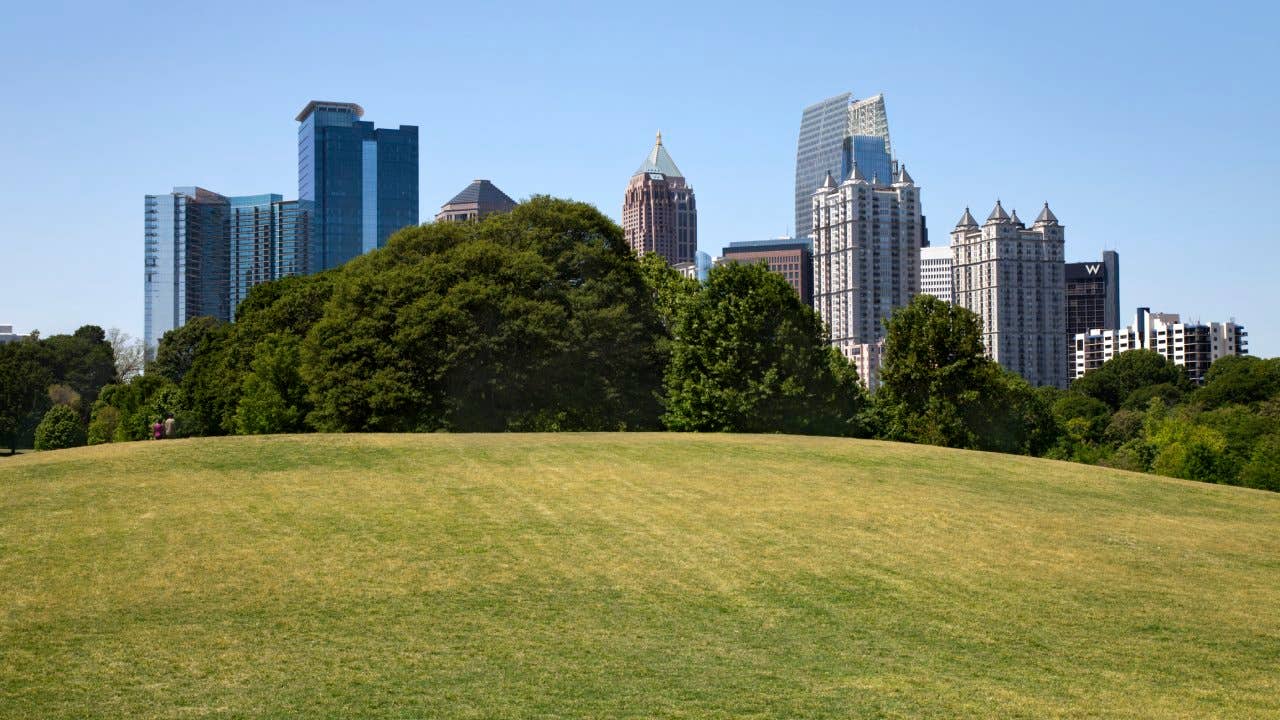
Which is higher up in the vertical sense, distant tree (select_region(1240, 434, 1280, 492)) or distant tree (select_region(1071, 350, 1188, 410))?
distant tree (select_region(1071, 350, 1188, 410))

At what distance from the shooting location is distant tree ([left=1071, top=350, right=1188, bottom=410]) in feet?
573

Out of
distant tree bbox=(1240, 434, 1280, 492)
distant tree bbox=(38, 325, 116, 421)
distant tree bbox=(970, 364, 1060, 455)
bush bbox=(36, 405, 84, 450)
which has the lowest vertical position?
distant tree bbox=(1240, 434, 1280, 492)

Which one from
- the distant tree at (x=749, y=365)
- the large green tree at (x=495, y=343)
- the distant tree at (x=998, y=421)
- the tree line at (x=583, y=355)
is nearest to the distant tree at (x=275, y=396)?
the tree line at (x=583, y=355)

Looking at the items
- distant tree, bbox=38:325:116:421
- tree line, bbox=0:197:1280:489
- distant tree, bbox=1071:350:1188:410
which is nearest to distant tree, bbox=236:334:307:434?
tree line, bbox=0:197:1280:489

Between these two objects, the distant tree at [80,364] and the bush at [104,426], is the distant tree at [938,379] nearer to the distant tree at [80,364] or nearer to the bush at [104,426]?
the bush at [104,426]

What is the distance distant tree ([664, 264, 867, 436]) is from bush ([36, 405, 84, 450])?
241ft

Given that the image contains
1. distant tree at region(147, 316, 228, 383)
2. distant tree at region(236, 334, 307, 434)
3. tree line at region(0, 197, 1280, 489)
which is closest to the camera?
tree line at region(0, 197, 1280, 489)

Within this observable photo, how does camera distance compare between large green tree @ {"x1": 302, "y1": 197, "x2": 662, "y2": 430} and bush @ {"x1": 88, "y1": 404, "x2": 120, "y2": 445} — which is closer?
large green tree @ {"x1": 302, "y1": 197, "x2": 662, "y2": 430}

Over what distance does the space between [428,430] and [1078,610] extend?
46245 mm

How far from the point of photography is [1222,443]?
10269 cm

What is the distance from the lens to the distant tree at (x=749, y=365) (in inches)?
2581

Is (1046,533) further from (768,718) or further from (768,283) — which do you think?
(768,283)

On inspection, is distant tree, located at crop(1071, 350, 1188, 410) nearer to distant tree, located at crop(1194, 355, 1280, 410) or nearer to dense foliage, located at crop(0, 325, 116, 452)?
distant tree, located at crop(1194, 355, 1280, 410)

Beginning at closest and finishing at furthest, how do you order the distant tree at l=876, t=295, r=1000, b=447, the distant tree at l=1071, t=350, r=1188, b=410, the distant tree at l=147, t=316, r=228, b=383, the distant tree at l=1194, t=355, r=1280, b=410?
the distant tree at l=876, t=295, r=1000, b=447
the distant tree at l=1194, t=355, r=1280, b=410
the distant tree at l=147, t=316, r=228, b=383
the distant tree at l=1071, t=350, r=1188, b=410
